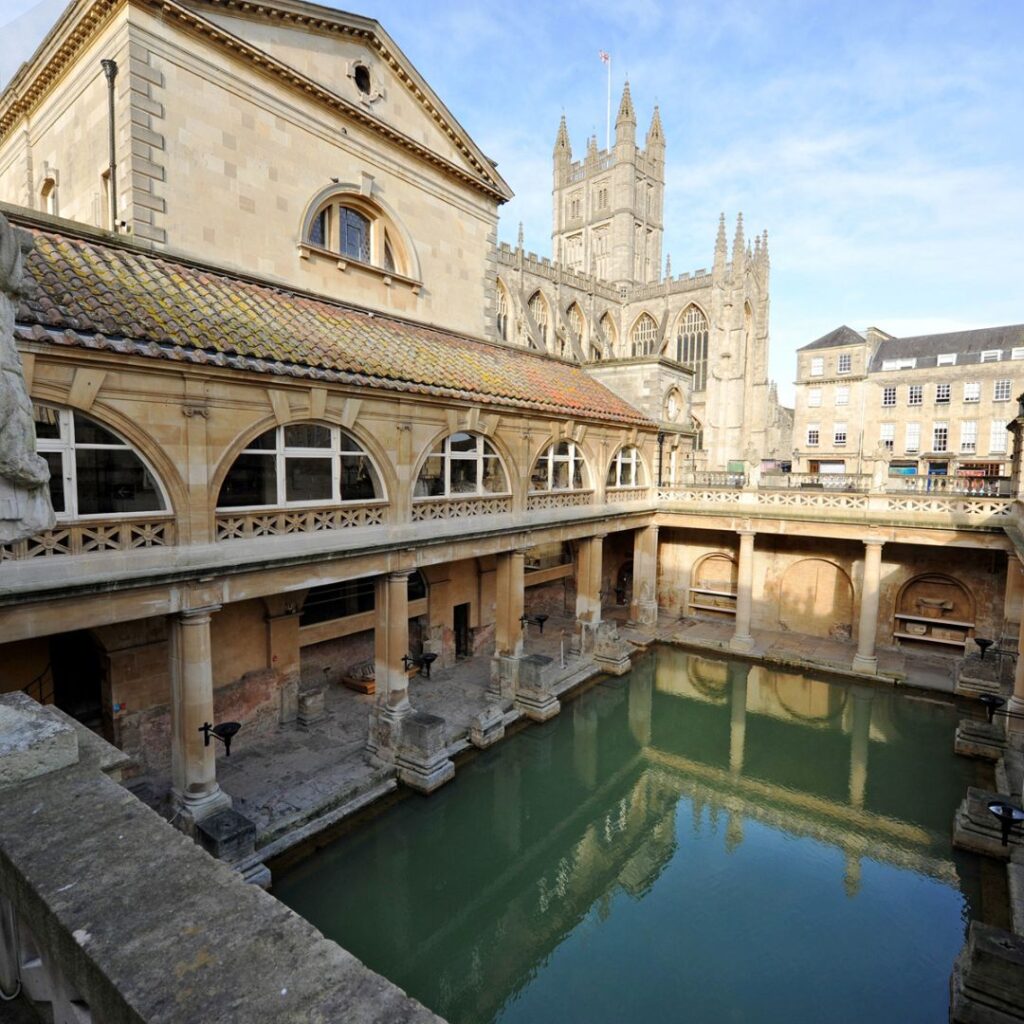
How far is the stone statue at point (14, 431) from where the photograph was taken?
3414 mm

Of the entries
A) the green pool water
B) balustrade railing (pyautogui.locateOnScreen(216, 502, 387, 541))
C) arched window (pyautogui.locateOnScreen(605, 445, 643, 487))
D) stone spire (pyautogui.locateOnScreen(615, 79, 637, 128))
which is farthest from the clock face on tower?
stone spire (pyautogui.locateOnScreen(615, 79, 637, 128))

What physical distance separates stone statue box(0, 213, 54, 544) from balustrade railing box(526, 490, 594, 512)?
13492mm

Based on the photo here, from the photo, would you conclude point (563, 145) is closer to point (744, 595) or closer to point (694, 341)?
point (694, 341)

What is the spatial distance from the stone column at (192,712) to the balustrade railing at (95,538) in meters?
1.38

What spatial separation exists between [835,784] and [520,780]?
707 centimetres

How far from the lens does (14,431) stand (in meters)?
3.49

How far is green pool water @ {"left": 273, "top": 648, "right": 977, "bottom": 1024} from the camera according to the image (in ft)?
27.4

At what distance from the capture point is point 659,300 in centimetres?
5331

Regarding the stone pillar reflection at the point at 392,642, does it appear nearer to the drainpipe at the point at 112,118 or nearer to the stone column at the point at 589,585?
the stone column at the point at 589,585

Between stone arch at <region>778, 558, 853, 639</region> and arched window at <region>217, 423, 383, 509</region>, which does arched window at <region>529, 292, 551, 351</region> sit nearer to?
stone arch at <region>778, 558, 853, 639</region>

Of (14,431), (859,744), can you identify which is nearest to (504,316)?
(859,744)

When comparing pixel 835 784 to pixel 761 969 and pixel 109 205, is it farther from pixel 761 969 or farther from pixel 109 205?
pixel 109 205

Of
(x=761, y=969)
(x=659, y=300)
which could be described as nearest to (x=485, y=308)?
(x=761, y=969)

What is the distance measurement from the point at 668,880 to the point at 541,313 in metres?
43.1
